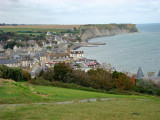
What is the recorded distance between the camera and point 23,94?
1361 cm

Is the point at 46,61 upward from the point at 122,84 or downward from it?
downward

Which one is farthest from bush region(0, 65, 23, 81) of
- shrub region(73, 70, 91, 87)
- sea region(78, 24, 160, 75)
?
sea region(78, 24, 160, 75)

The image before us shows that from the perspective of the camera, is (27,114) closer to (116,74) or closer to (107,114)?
(107,114)

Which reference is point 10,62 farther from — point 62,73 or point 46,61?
point 62,73

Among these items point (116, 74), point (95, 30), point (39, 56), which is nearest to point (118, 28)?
point (95, 30)

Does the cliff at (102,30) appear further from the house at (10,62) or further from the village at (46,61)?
the house at (10,62)

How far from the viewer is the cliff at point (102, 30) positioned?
135m

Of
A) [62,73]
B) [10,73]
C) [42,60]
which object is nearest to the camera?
[10,73]

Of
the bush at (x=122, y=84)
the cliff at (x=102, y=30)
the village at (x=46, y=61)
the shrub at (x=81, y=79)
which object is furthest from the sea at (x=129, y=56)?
the cliff at (x=102, y=30)

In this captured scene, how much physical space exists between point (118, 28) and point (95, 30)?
3442 cm

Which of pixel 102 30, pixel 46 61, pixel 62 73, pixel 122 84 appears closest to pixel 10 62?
pixel 46 61

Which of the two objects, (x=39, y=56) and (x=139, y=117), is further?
(x=39, y=56)

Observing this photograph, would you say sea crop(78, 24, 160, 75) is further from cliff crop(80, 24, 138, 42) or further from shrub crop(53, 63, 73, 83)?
cliff crop(80, 24, 138, 42)

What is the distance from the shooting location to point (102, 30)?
6088 inches
